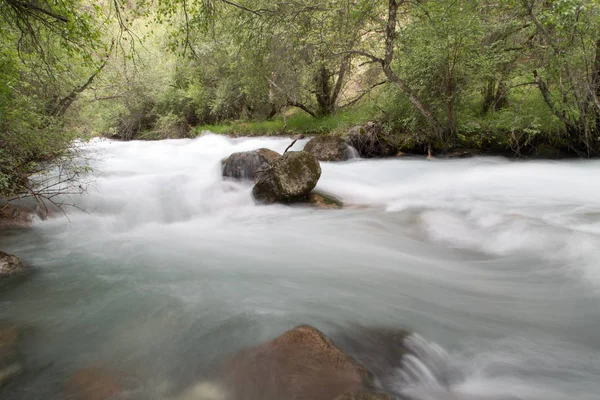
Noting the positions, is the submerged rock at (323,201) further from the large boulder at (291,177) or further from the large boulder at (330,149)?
the large boulder at (330,149)

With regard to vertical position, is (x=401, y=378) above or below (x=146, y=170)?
below

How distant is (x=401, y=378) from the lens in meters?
2.35

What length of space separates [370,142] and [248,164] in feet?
16.9

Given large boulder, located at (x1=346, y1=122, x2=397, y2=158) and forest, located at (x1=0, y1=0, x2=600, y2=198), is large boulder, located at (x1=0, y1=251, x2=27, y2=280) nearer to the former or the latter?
forest, located at (x1=0, y1=0, x2=600, y2=198)

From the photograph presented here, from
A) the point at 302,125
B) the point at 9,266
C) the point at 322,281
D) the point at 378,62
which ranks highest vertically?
the point at 378,62

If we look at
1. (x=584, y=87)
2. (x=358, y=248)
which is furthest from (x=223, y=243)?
(x=584, y=87)

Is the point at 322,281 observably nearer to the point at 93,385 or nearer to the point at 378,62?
the point at 93,385

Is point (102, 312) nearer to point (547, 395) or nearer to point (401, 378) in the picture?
point (401, 378)

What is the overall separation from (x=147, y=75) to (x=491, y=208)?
18649 millimetres

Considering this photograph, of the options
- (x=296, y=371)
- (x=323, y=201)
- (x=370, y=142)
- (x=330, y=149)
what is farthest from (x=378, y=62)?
(x=296, y=371)

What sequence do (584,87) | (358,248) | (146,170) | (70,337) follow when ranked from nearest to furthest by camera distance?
(70,337) → (358,248) → (584,87) → (146,170)

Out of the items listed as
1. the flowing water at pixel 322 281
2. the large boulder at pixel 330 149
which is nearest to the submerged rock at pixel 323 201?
the flowing water at pixel 322 281

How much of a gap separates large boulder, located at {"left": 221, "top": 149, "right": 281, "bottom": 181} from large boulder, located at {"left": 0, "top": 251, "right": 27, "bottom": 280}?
15.7 ft

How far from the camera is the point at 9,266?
417 cm
